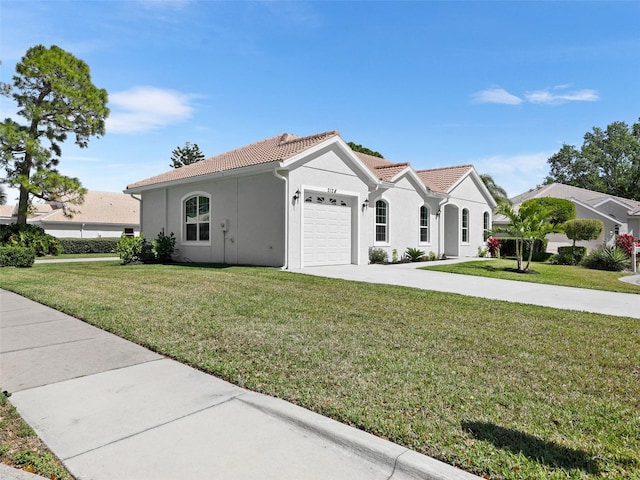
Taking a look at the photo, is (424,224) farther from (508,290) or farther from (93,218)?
(93,218)

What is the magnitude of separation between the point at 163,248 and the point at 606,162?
59519mm

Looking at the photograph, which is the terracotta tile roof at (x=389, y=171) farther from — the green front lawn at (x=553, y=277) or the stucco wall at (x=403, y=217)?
the green front lawn at (x=553, y=277)

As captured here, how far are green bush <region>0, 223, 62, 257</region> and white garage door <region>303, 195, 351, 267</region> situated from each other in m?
17.3

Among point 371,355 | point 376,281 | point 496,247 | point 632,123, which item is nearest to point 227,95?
point 376,281

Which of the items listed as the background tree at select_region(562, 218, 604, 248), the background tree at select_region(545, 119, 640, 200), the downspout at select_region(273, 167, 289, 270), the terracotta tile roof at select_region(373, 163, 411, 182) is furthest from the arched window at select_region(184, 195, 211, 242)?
the background tree at select_region(545, 119, 640, 200)

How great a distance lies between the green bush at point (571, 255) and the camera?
1870 cm

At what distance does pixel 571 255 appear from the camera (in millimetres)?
18797

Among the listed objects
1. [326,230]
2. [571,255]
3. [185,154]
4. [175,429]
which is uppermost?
[185,154]

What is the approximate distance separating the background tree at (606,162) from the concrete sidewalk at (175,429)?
60075 mm

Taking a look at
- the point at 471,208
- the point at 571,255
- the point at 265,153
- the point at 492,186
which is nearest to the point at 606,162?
the point at 492,186

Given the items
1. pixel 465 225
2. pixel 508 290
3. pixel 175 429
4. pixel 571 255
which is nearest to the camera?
pixel 175 429

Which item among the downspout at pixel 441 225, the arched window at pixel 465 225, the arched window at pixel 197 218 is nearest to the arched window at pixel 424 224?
the downspout at pixel 441 225

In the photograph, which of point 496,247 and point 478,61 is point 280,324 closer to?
point 478,61

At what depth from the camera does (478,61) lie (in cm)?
1598
